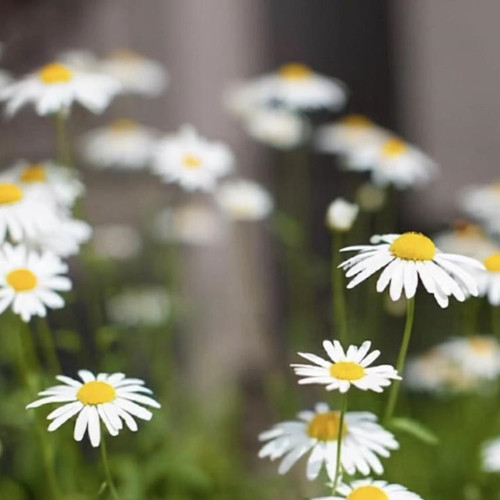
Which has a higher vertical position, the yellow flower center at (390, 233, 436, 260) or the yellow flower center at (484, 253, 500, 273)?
the yellow flower center at (484, 253, 500, 273)

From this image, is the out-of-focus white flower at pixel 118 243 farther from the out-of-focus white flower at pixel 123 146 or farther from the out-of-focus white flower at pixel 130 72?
the out-of-focus white flower at pixel 130 72

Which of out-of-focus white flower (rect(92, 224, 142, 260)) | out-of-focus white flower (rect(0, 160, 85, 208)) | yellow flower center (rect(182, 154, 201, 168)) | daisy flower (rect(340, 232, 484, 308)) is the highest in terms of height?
out-of-focus white flower (rect(92, 224, 142, 260))

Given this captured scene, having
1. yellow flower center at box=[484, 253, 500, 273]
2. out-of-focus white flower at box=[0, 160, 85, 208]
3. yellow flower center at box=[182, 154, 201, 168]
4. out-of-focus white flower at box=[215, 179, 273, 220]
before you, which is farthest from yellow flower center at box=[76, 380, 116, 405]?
out-of-focus white flower at box=[215, 179, 273, 220]

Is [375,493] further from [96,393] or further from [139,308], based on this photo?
[139,308]

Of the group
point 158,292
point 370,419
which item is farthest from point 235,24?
point 370,419

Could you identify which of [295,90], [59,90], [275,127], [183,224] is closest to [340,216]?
[59,90]

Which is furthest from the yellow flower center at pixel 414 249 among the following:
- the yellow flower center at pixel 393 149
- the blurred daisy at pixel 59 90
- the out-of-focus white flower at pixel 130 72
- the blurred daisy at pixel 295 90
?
the out-of-focus white flower at pixel 130 72

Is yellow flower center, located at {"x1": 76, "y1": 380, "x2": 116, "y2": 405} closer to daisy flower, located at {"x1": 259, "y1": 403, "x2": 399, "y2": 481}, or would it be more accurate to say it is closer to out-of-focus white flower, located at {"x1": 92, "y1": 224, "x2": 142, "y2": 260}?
daisy flower, located at {"x1": 259, "y1": 403, "x2": 399, "y2": 481}
